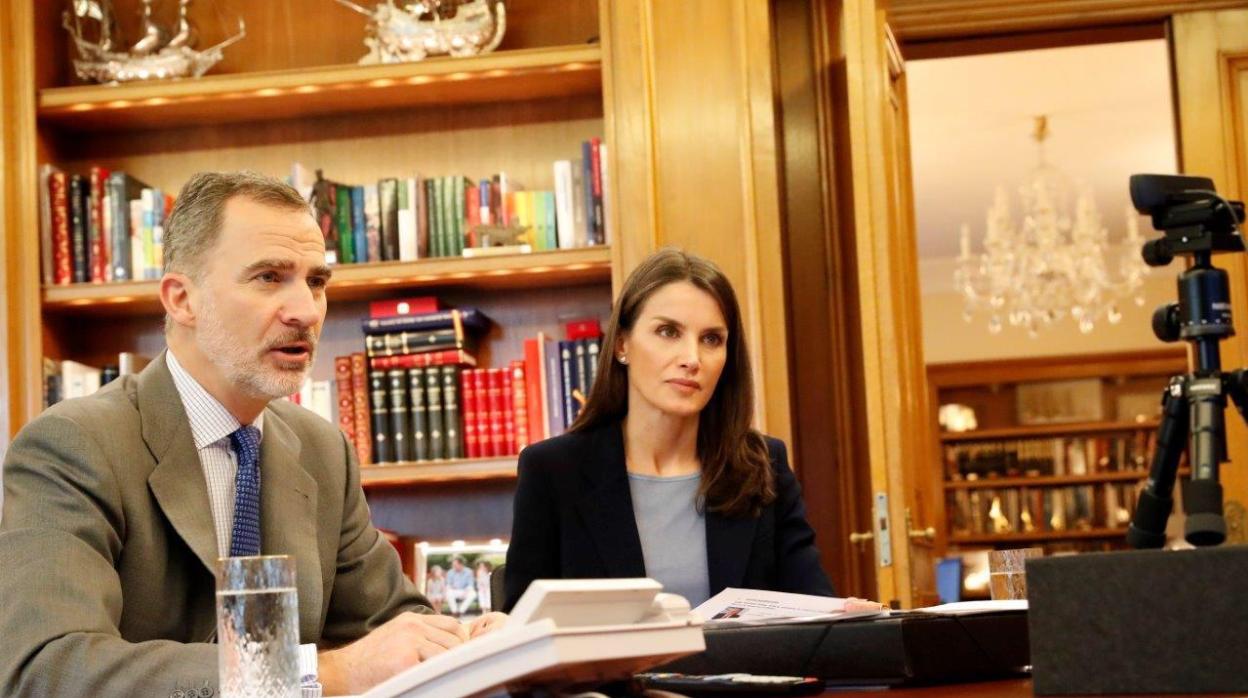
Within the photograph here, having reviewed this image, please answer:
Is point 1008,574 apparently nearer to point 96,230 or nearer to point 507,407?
point 507,407

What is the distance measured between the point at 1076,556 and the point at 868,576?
267 cm

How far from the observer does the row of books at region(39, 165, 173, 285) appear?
367 cm

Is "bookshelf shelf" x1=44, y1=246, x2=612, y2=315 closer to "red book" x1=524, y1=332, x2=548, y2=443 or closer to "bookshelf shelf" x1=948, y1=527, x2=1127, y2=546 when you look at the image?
"red book" x1=524, y1=332, x2=548, y2=443

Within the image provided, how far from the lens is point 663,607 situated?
1056mm

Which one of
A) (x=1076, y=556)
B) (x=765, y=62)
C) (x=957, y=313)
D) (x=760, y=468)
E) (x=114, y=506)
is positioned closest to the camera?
(x=1076, y=556)

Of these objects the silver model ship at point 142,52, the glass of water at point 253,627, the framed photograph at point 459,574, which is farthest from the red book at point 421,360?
the glass of water at point 253,627

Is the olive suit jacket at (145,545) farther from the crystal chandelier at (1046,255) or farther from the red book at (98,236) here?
the crystal chandelier at (1046,255)

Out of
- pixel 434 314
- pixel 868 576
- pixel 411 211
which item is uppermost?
pixel 411 211

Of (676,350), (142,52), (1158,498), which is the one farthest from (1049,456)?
(1158,498)

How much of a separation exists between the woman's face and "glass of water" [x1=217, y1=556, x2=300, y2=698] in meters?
1.48

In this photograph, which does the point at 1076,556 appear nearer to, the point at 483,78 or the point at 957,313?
the point at 483,78

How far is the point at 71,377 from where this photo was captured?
3.67 metres

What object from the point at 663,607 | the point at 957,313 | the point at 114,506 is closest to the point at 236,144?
the point at 114,506

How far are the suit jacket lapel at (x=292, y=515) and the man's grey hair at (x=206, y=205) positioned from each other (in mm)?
201
